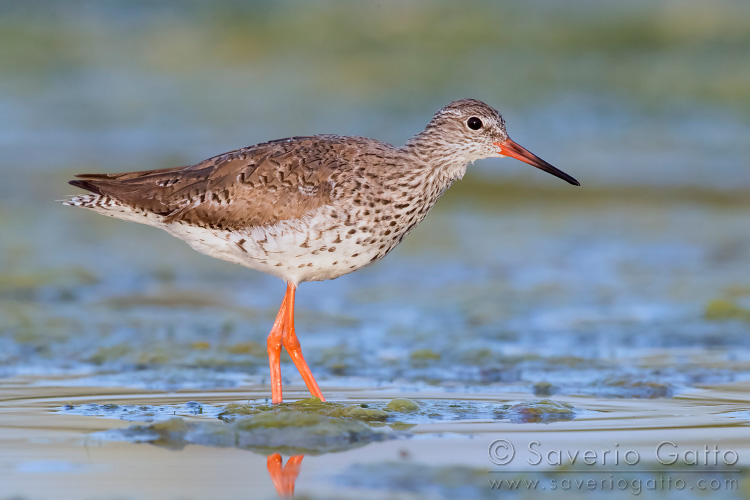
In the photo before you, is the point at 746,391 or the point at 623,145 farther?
the point at 623,145

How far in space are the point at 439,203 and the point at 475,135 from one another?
7.89 m

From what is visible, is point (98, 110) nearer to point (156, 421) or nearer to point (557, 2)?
point (557, 2)

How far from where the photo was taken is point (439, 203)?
15562mm

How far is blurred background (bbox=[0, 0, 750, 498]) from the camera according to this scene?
29.1ft

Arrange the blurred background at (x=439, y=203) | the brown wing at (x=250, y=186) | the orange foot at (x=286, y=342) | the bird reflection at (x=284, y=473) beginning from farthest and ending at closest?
the blurred background at (x=439, y=203), the orange foot at (x=286, y=342), the brown wing at (x=250, y=186), the bird reflection at (x=284, y=473)

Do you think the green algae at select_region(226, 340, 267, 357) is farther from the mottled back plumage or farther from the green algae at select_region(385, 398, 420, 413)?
the green algae at select_region(385, 398, 420, 413)

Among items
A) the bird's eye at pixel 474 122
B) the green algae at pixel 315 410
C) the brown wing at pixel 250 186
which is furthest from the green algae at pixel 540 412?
the bird's eye at pixel 474 122

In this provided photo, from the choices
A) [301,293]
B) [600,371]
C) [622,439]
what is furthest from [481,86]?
[622,439]

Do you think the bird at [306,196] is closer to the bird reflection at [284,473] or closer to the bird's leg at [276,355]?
the bird's leg at [276,355]

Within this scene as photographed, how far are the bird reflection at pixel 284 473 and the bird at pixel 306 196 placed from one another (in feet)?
4.85

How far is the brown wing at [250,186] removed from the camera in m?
7.30

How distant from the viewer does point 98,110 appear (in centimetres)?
2066

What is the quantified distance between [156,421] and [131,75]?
1653 cm

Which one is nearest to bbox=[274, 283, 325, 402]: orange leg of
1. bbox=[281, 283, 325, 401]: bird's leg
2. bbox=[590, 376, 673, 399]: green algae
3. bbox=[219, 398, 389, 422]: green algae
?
bbox=[281, 283, 325, 401]: bird's leg
